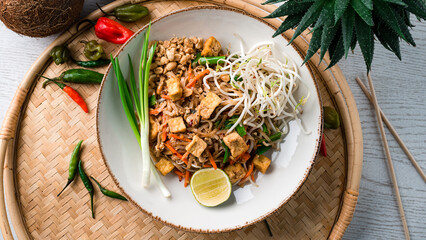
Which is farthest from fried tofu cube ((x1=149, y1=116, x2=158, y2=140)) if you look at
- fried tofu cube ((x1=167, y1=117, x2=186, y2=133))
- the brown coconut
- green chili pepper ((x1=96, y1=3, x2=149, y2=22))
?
the brown coconut

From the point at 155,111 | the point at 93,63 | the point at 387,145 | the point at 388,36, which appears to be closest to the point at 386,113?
the point at 387,145

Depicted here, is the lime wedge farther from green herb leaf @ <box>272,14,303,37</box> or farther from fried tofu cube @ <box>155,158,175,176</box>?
green herb leaf @ <box>272,14,303,37</box>

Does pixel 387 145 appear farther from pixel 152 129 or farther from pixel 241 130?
pixel 152 129

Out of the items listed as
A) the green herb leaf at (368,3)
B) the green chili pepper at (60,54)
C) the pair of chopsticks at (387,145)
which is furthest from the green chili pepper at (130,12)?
the pair of chopsticks at (387,145)

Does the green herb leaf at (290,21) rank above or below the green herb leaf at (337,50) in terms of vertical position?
above

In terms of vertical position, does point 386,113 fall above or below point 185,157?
below

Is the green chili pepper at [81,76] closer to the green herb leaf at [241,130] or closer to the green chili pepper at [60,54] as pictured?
the green chili pepper at [60,54]
